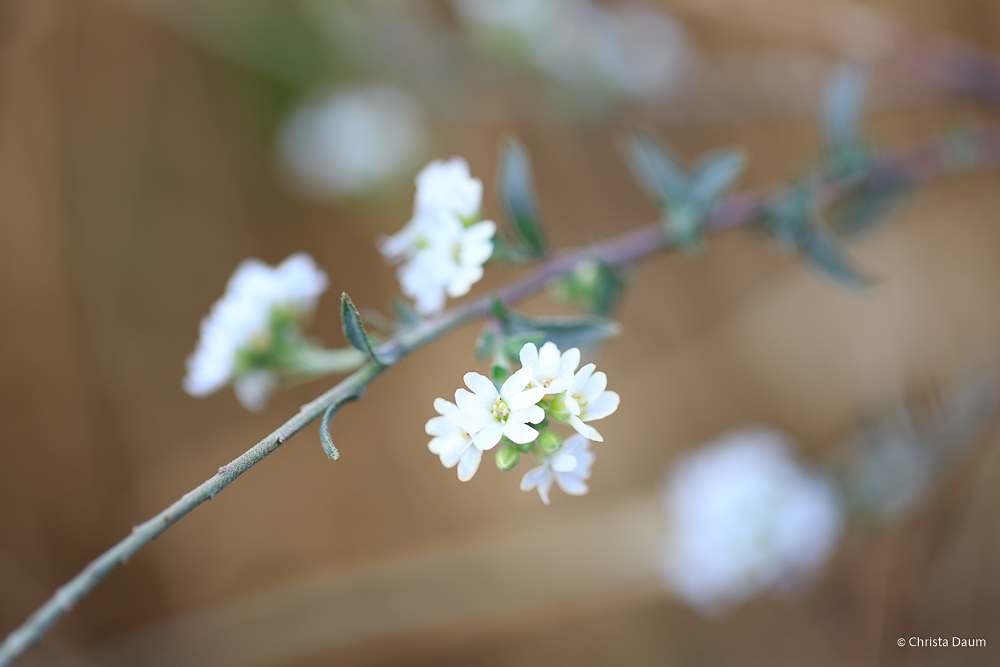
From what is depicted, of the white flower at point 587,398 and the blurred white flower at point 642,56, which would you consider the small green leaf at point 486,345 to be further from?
the blurred white flower at point 642,56

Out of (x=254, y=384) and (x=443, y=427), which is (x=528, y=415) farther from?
(x=254, y=384)

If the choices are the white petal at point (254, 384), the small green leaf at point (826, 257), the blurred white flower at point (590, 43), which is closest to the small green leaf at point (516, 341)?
the white petal at point (254, 384)

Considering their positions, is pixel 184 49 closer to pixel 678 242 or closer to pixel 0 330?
pixel 0 330

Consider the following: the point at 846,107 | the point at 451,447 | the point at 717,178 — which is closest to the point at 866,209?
the point at 846,107

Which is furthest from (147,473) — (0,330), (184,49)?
(184,49)

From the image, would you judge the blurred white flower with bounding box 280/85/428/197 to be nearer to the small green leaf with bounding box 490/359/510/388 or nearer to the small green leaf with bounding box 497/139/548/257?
the small green leaf with bounding box 497/139/548/257

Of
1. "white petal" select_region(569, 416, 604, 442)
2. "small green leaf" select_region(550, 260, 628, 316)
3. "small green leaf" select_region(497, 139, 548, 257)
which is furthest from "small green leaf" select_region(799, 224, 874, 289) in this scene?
"white petal" select_region(569, 416, 604, 442)
